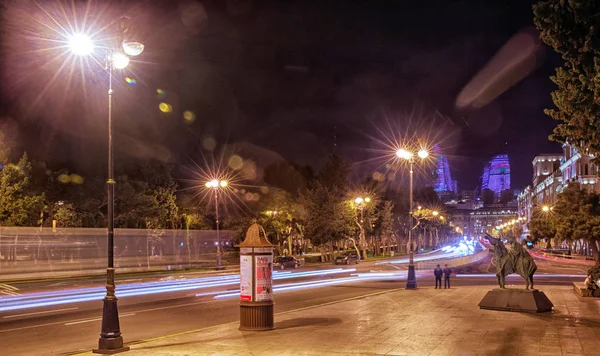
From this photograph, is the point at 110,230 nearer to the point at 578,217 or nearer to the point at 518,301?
the point at 518,301

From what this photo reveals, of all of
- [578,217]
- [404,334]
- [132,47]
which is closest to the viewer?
[132,47]

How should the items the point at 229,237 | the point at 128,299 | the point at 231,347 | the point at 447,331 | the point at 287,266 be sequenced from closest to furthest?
the point at 231,347 → the point at 447,331 → the point at 128,299 → the point at 287,266 → the point at 229,237

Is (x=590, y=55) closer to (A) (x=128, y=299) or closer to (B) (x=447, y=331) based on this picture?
(B) (x=447, y=331)

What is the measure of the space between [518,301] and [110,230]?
12889 millimetres

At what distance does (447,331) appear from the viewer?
45.9ft

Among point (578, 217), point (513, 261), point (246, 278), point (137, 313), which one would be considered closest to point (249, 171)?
point (578, 217)

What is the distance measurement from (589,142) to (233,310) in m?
13.6

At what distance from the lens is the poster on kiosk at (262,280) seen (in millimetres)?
14156

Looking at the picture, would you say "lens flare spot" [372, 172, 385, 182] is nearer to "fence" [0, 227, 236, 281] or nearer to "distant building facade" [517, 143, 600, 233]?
"distant building facade" [517, 143, 600, 233]

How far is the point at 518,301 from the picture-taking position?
59.3 ft

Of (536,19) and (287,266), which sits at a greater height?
(536,19)

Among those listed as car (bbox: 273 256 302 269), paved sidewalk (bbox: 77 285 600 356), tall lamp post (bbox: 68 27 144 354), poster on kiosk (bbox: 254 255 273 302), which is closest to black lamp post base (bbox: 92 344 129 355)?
tall lamp post (bbox: 68 27 144 354)

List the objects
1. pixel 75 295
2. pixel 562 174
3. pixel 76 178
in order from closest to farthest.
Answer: pixel 75 295
pixel 76 178
pixel 562 174

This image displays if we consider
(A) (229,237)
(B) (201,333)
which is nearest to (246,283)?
→ (B) (201,333)
